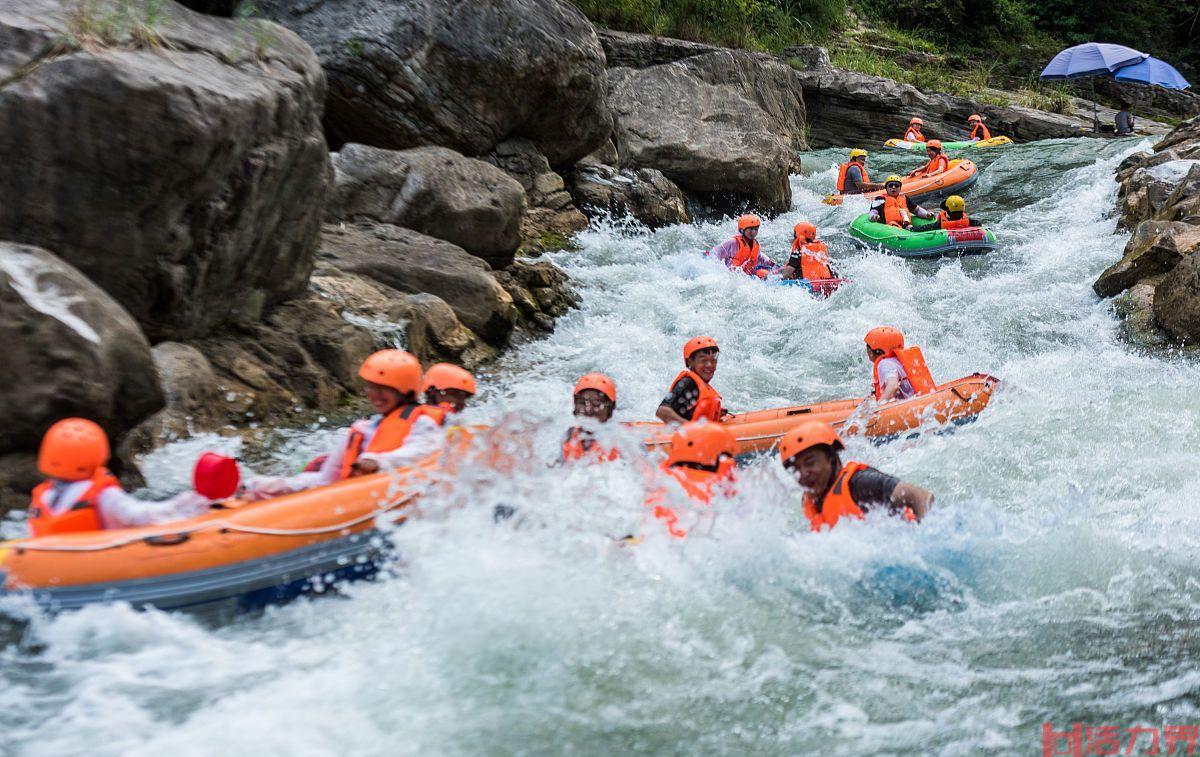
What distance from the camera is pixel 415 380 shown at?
17.7ft

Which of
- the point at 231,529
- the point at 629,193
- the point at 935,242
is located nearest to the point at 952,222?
the point at 935,242

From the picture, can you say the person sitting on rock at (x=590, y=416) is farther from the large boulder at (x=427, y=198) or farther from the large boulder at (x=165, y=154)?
the large boulder at (x=427, y=198)

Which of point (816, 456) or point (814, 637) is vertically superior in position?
point (816, 456)

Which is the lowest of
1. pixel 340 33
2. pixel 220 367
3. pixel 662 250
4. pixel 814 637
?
pixel 814 637

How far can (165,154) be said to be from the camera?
5.75m

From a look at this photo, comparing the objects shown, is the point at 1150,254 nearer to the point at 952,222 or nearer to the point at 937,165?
the point at 952,222

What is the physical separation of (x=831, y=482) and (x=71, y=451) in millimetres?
3528

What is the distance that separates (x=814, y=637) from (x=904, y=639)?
41 centimetres

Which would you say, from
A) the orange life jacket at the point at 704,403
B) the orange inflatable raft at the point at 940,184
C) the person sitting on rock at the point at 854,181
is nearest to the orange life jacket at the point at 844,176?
the person sitting on rock at the point at 854,181

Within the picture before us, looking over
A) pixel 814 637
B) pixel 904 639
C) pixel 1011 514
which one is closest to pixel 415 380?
pixel 814 637

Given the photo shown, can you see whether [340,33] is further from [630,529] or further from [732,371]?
[630,529]

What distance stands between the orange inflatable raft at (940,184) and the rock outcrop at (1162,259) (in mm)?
3087

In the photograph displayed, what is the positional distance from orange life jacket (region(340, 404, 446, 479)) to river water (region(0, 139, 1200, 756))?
0.41 m

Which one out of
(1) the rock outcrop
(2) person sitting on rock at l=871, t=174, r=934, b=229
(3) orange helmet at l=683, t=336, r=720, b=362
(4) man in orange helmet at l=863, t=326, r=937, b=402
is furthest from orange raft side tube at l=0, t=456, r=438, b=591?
(2) person sitting on rock at l=871, t=174, r=934, b=229
